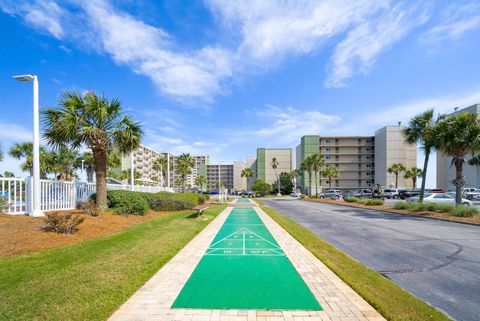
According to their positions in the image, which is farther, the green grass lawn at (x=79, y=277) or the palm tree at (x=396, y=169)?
the palm tree at (x=396, y=169)

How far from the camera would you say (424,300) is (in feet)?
15.3

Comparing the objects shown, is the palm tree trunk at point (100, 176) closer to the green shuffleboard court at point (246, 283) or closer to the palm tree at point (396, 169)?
the green shuffleboard court at point (246, 283)

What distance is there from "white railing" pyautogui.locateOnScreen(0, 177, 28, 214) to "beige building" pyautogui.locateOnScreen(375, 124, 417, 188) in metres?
75.0

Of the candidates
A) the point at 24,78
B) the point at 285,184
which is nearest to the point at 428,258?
the point at 24,78

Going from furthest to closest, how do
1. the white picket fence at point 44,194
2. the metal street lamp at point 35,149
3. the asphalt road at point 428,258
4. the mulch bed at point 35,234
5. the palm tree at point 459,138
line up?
the palm tree at point 459,138 → the metal street lamp at point 35,149 → the white picket fence at point 44,194 → the mulch bed at point 35,234 → the asphalt road at point 428,258

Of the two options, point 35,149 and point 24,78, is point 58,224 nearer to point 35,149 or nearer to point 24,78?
point 35,149

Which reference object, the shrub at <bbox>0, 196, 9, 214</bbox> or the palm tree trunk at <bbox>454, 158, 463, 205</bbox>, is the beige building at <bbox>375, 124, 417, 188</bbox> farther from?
the shrub at <bbox>0, 196, 9, 214</bbox>

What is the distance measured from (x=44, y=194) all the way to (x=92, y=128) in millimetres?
3588

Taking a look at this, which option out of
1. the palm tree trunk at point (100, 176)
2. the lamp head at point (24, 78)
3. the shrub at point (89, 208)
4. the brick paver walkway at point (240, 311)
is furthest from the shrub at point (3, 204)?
the brick paver walkway at point (240, 311)

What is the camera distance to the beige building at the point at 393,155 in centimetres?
6888

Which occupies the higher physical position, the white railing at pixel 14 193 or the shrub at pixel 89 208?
the white railing at pixel 14 193

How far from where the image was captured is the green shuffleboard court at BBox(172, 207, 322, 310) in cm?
434

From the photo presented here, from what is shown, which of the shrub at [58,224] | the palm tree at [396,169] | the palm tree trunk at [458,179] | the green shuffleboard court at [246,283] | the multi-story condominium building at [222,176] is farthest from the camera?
the multi-story condominium building at [222,176]

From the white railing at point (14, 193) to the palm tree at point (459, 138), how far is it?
2552cm
